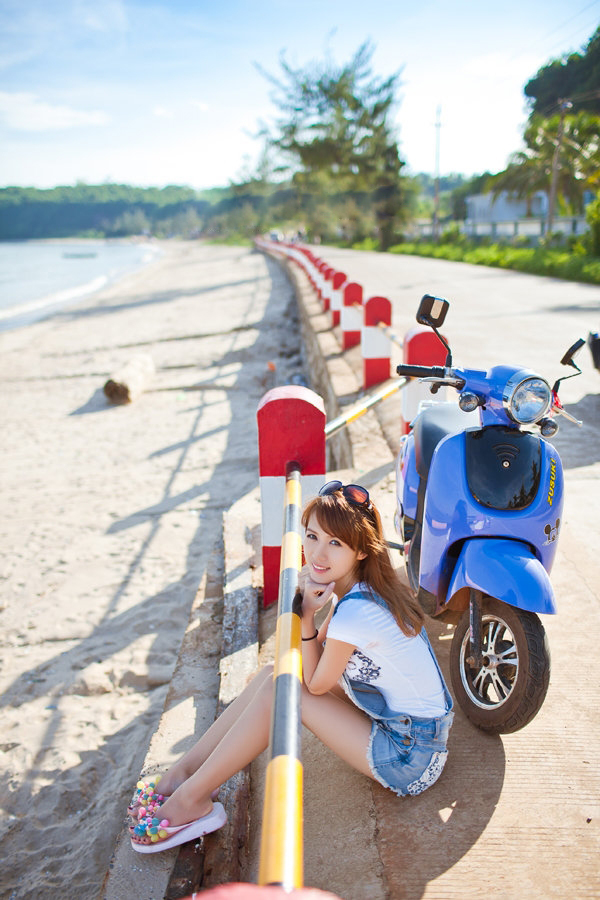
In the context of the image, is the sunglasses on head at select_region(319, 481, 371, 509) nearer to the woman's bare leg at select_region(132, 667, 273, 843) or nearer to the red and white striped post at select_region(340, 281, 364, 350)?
the woman's bare leg at select_region(132, 667, 273, 843)

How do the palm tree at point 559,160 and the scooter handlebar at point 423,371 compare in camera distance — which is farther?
the palm tree at point 559,160

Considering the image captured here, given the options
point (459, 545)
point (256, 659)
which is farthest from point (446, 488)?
point (256, 659)

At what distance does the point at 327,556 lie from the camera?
2059 mm

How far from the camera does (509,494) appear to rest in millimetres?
2242

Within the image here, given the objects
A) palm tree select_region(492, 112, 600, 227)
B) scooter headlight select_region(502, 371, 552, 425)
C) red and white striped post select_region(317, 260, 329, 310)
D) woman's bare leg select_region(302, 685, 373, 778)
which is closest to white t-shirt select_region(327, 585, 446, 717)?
woman's bare leg select_region(302, 685, 373, 778)

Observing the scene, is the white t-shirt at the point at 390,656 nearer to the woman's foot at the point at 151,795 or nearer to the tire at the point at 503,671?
the tire at the point at 503,671

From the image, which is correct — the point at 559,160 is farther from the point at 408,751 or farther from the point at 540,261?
the point at 408,751

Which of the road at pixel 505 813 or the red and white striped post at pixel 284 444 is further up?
the red and white striped post at pixel 284 444

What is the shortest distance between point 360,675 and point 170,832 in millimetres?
728

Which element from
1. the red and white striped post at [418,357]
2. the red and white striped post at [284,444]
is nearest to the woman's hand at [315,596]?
the red and white striped post at [284,444]

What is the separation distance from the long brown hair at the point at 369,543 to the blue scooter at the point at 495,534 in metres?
0.27

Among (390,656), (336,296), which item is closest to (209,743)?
(390,656)

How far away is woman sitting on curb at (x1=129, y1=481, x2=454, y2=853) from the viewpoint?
2.02 meters

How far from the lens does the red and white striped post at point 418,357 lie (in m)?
4.68
